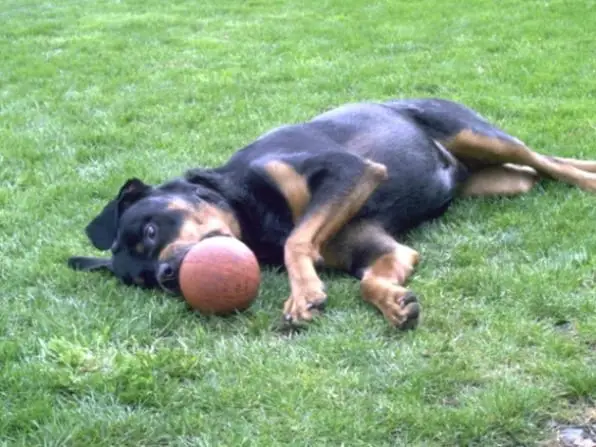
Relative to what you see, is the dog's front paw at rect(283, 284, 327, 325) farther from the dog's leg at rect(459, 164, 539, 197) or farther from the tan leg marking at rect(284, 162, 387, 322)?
the dog's leg at rect(459, 164, 539, 197)

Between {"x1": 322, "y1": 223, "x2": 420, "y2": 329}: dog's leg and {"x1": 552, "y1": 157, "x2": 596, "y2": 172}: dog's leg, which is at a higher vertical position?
{"x1": 322, "y1": 223, "x2": 420, "y2": 329}: dog's leg

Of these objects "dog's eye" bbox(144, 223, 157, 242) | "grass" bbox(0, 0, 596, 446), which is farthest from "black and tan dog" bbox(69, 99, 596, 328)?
"grass" bbox(0, 0, 596, 446)

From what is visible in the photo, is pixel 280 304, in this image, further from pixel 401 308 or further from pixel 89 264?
pixel 89 264

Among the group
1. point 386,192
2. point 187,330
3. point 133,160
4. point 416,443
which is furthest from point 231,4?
point 416,443

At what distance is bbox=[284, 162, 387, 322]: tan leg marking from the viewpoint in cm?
419

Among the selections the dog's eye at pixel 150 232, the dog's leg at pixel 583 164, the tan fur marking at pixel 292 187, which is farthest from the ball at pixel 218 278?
the dog's leg at pixel 583 164

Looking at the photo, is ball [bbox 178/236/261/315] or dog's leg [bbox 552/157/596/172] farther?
dog's leg [bbox 552/157/596/172]

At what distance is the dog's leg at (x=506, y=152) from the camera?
5707 millimetres

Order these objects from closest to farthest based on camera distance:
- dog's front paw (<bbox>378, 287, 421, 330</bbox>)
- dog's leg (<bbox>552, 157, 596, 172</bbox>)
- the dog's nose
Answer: dog's front paw (<bbox>378, 287, 421, 330</bbox>), the dog's nose, dog's leg (<bbox>552, 157, 596, 172</bbox>)

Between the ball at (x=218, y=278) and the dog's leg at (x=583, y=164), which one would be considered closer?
the ball at (x=218, y=278)

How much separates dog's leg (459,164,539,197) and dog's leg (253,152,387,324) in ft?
Answer: 3.00

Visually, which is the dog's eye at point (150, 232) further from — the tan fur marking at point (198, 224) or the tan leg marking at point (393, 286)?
the tan leg marking at point (393, 286)

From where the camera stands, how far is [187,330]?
13.6 ft

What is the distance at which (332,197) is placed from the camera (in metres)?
4.75
